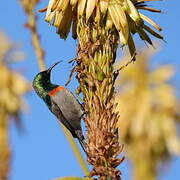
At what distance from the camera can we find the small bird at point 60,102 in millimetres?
8414

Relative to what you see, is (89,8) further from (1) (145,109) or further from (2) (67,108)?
(1) (145,109)

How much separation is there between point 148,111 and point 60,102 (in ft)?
57.4

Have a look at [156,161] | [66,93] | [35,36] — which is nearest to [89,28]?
[35,36]

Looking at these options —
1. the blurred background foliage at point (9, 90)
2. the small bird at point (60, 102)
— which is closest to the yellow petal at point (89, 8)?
the small bird at point (60, 102)

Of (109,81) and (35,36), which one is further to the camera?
(35,36)

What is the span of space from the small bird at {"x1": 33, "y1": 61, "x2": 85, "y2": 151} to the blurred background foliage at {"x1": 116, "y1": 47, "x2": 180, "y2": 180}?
1508cm

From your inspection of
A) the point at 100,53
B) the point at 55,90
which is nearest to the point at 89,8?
the point at 100,53

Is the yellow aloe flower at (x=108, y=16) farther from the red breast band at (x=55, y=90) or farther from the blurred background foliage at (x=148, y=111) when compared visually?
the blurred background foliage at (x=148, y=111)

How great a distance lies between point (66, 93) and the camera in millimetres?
8820

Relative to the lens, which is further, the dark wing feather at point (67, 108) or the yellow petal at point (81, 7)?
the dark wing feather at point (67, 108)

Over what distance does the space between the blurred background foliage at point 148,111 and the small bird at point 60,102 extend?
49.5 ft

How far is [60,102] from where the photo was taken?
29.0 feet

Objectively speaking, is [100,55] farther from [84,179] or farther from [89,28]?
[84,179]

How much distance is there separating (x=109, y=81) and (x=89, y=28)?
0.48m
